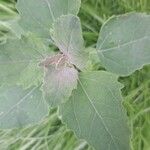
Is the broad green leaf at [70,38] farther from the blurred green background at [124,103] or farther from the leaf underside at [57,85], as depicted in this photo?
the blurred green background at [124,103]

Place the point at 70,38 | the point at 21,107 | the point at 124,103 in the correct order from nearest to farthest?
the point at 70,38 < the point at 21,107 < the point at 124,103

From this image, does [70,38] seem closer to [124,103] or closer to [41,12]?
[41,12]

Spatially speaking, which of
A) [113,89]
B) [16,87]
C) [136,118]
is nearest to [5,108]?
[16,87]

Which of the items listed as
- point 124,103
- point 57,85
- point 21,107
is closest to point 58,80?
point 57,85

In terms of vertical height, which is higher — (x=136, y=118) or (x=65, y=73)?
(x=65, y=73)

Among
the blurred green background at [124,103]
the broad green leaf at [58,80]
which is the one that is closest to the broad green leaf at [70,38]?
the broad green leaf at [58,80]

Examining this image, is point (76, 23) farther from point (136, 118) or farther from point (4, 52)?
point (136, 118)
